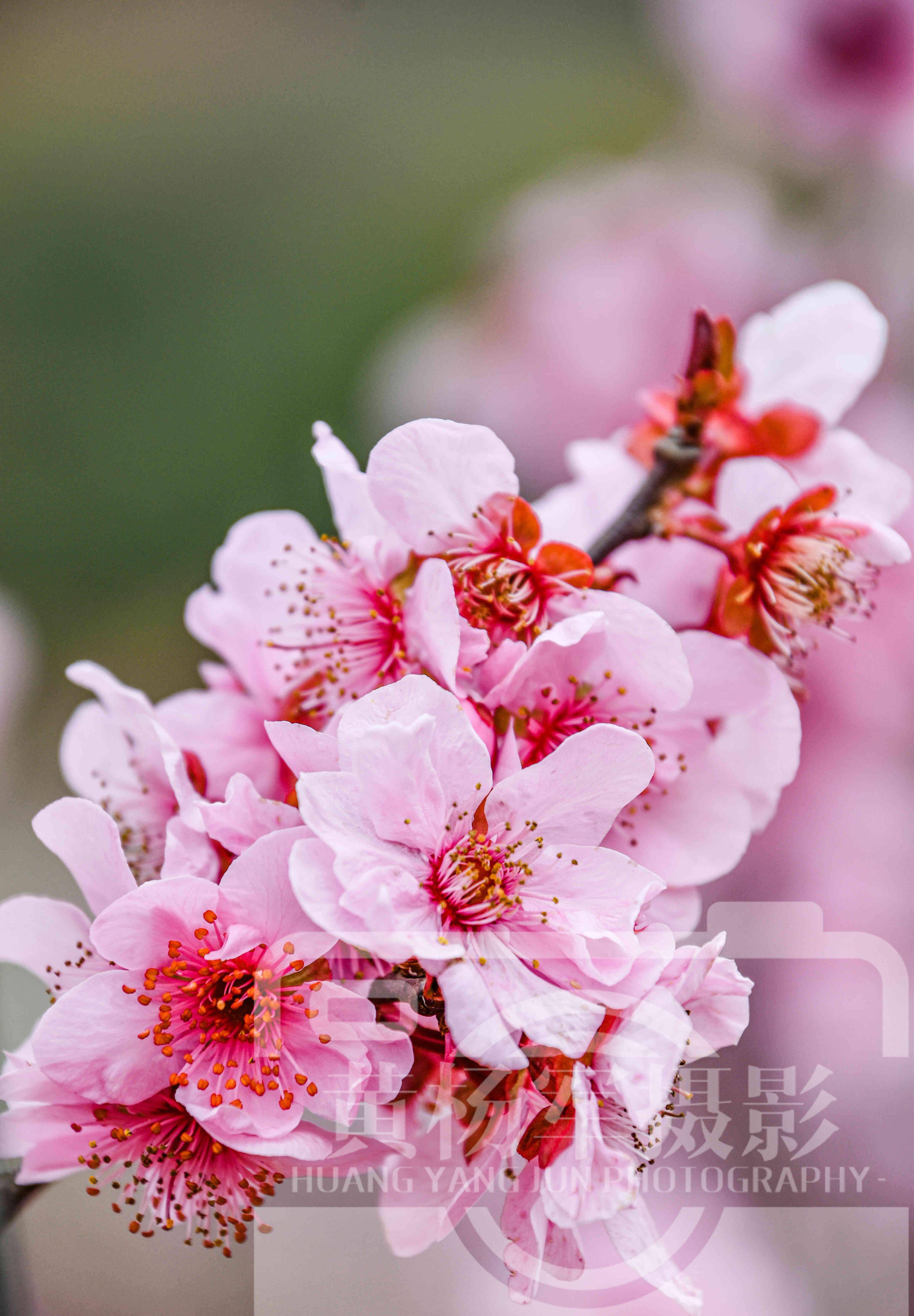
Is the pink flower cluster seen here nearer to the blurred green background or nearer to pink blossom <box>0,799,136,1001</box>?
pink blossom <box>0,799,136,1001</box>

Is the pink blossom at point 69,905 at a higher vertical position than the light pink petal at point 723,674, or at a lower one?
lower

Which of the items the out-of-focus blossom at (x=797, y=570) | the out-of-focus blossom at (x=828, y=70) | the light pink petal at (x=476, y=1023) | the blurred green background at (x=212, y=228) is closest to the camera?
the light pink petal at (x=476, y=1023)

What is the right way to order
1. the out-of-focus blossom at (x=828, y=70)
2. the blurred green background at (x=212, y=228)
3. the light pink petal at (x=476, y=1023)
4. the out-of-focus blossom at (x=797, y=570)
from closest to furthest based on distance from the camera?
the light pink petal at (x=476, y=1023) < the out-of-focus blossom at (x=797, y=570) < the out-of-focus blossom at (x=828, y=70) < the blurred green background at (x=212, y=228)

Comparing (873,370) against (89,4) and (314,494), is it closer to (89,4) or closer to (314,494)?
(314,494)

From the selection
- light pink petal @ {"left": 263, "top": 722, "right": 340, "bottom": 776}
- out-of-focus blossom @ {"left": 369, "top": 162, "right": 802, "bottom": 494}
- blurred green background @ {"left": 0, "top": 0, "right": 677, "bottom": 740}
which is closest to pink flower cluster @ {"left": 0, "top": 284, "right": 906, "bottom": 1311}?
light pink petal @ {"left": 263, "top": 722, "right": 340, "bottom": 776}

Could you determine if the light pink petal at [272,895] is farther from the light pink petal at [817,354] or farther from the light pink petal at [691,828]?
the light pink petal at [817,354]

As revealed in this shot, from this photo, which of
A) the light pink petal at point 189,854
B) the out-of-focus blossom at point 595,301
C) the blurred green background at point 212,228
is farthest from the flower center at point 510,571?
the blurred green background at point 212,228

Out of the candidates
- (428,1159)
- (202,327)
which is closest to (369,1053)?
(428,1159)
